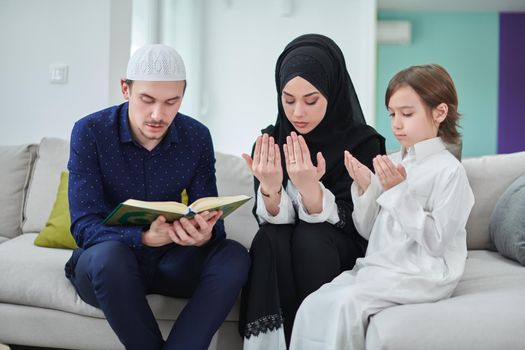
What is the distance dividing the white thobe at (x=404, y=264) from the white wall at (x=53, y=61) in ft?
6.42

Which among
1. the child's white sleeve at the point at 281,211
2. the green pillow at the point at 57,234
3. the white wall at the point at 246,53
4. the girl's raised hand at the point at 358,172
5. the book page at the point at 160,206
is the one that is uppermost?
the white wall at the point at 246,53

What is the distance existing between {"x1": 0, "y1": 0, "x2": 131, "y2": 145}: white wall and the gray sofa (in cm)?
57

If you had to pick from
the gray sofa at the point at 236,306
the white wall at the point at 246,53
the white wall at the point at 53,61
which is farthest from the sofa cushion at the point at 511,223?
the white wall at the point at 246,53

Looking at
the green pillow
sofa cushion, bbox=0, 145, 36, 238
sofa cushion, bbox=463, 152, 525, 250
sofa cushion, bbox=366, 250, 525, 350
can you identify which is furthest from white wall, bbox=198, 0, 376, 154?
sofa cushion, bbox=366, 250, 525, 350

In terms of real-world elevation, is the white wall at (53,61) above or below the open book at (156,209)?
above

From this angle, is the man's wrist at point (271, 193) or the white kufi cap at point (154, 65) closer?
the white kufi cap at point (154, 65)

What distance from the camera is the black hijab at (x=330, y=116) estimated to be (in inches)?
80.4

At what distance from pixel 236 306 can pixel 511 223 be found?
0.93 m

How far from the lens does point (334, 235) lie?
1.89 metres

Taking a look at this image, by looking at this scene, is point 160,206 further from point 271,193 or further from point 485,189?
point 485,189

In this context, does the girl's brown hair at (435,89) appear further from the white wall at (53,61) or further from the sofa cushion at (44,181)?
the white wall at (53,61)

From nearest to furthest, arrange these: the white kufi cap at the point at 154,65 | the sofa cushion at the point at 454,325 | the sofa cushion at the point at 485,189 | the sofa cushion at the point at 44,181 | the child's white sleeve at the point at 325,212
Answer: the sofa cushion at the point at 454,325
the white kufi cap at the point at 154,65
the child's white sleeve at the point at 325,212
the sofa cushion at the point at 485,189
the sofa cushion at the point at 44,181

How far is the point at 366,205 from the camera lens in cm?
185

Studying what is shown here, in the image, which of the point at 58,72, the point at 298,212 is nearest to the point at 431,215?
the point at 298,212
